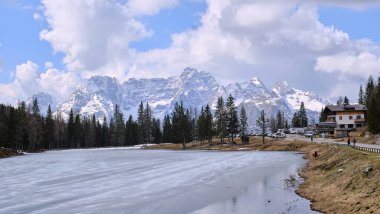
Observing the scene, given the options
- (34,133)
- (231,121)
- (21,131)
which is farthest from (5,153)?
(231,121)

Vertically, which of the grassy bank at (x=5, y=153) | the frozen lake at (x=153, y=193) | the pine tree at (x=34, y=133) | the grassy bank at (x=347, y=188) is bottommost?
the frozen lake at (x=153, y=193)

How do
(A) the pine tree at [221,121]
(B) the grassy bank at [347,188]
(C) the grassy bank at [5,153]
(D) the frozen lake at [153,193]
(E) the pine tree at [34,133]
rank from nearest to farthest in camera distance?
(B) the grassy bank at [347,188], (D) the frozen lake at [153,193], (C) the grassy bank at [5,153], (A) the pine tree at [221,121], (E) the pine tree at [34,133]

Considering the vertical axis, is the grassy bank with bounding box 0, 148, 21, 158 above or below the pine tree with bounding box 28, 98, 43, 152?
below

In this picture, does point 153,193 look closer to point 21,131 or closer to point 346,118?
point 21,131

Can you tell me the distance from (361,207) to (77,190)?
32.1 m

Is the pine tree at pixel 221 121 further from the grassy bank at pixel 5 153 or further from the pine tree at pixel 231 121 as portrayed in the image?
the grassy bank at pixel 5 153

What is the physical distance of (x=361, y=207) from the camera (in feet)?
103

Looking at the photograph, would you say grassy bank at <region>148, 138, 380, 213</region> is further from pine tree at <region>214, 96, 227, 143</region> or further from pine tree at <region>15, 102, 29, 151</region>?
pine tree at <region>15, 102, 29, 151</region>

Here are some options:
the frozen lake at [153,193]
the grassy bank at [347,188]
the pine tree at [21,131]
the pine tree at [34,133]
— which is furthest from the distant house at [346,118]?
the grassy bank at [347,188]

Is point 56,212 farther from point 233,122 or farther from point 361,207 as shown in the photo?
point 233,122

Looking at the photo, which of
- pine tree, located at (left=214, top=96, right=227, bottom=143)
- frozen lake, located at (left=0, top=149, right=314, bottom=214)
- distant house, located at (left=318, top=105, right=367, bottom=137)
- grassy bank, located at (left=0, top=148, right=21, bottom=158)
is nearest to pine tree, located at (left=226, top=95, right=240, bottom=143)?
pine tree, located at (left=214, top=96, right=227, bottom=143)

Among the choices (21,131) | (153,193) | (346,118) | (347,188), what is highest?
(346,118)

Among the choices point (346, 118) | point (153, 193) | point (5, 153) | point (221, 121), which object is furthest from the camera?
point (221, 121)

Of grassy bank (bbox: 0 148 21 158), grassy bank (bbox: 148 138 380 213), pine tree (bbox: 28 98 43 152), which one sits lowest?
grassy bank (bbox: 148 138 380 213)
